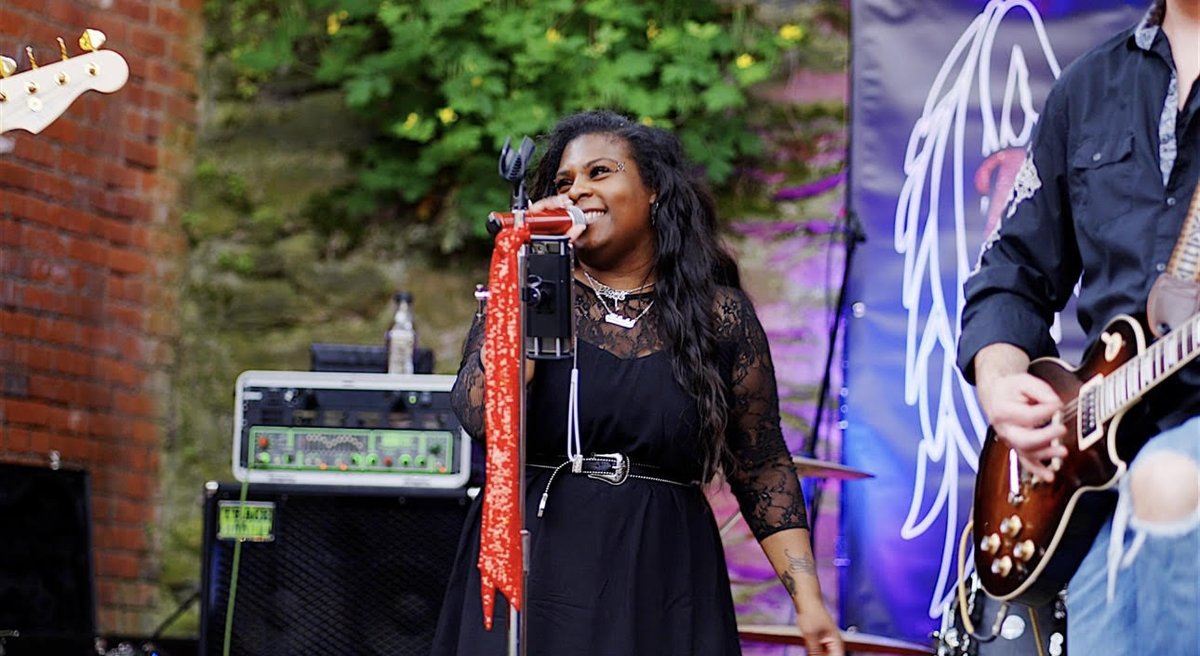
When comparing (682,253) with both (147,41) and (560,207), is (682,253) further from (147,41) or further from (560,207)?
(147,41)

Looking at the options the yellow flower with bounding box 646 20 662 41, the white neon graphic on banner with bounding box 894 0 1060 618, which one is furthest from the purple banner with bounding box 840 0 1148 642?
the yellow flower with bounding box 646 20 662 41

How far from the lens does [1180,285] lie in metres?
1.81

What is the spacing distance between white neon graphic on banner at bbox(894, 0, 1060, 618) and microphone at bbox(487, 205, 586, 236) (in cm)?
159

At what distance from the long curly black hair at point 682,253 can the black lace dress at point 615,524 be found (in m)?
0.03

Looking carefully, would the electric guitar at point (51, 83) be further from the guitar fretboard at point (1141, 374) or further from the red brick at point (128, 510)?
the guitar fretboard at point (1141, 374)

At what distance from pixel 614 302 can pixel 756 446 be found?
38 cm

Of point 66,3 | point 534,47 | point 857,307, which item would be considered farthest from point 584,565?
point 66,3

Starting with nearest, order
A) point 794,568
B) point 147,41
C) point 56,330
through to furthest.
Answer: point 794,568
point 56,330
point 147,41

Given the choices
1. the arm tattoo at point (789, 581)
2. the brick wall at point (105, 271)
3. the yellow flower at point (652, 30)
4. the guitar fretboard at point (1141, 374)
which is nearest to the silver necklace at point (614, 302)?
the arm tattoo at point (789, 581)

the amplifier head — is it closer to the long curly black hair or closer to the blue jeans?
the long curly black hair

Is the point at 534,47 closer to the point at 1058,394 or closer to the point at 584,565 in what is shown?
the point at 584,565

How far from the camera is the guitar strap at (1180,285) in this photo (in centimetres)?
179

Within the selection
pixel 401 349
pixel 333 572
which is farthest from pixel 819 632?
pixel 401 349

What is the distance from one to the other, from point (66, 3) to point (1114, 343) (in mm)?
3590
